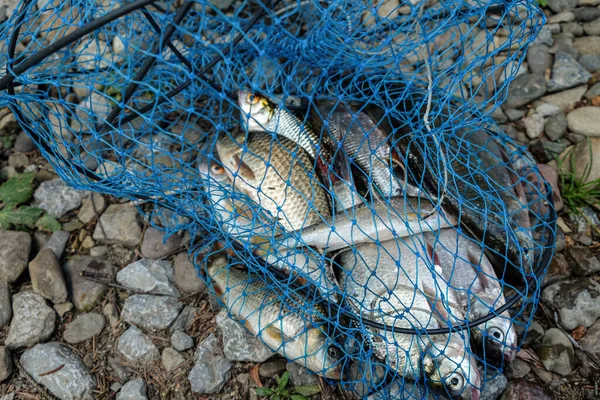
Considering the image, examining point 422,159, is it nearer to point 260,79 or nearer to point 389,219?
point 389,219

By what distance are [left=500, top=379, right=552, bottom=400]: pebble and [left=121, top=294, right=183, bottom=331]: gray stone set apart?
7.28ft

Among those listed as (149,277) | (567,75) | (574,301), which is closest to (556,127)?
(567,75)

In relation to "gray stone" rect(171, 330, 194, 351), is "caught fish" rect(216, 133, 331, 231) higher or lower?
higher

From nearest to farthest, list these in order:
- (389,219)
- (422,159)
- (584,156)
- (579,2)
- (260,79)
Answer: (389,219) → (422,159) → (584,156) → (260,79) → (579,2)

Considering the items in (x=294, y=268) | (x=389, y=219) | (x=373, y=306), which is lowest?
(x=373, y=306)

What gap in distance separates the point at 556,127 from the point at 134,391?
378cm

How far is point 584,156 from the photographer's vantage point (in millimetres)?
3896

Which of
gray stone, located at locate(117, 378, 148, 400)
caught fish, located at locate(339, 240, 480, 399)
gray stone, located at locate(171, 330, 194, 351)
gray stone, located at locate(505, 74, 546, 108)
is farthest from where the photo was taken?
gray stone, located at locate(505, 74, 546, 108)

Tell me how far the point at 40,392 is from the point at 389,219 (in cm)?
248

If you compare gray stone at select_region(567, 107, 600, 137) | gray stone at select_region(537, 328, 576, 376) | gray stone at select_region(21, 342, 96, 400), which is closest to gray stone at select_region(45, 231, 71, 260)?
gray stone at select_region(21, 342, 96, 400)

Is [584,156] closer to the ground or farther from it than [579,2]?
closer to the ground

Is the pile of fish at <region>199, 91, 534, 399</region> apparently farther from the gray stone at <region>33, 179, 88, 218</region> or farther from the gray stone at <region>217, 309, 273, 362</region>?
the gray stone at <region>33, 179, 88, 218</region>

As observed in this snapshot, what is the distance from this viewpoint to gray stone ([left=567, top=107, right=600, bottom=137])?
3.99 metres

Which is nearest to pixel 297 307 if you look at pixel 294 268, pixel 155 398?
pixel 294 268
